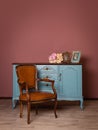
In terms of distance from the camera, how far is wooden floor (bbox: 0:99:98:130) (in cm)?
357

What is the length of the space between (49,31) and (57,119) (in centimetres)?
211

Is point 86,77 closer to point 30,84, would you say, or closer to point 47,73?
point 47,73

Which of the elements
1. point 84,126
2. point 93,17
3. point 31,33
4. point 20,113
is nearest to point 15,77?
point 20,113

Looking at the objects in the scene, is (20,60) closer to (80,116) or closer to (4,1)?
(4,1)

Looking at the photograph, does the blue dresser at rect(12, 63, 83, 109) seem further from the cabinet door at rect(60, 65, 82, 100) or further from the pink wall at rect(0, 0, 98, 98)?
the pink wall at rect(0, 0, 98, 98)

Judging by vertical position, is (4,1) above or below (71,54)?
above

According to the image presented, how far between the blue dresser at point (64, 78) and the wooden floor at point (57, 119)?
0.24 metres

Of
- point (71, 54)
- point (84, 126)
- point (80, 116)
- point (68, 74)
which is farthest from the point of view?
point (71, 54)

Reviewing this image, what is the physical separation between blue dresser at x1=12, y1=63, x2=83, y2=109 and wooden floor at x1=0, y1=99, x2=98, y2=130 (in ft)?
0.79

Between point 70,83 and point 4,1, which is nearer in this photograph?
point 70,83

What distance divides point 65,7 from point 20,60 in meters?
1.50

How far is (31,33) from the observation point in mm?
5328

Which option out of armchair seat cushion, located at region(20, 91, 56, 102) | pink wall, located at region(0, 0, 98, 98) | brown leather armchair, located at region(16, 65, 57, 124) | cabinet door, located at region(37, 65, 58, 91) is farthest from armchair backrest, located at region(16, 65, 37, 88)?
pink wall, located at region(0, 0, 98, 98)

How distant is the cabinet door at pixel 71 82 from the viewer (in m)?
4.54
